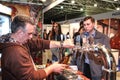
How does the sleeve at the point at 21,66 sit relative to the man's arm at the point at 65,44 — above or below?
below

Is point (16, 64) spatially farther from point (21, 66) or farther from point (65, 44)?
point (65, 44)

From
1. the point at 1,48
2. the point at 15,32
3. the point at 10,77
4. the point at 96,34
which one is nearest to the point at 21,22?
the point at 15,32

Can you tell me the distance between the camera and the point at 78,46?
1.96 meters

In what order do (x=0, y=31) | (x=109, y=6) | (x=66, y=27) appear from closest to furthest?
(x=0, y=31)
(x=66, y=27)
(x=109, y=6)

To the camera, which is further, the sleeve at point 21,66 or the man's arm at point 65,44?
the man's arm at point 65,44

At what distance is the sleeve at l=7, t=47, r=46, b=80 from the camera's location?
5.27 ft

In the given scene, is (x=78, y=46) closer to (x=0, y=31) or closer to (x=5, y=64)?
(x=5, y=64)

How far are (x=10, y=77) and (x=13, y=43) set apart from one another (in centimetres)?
28

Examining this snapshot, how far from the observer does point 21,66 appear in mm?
1604

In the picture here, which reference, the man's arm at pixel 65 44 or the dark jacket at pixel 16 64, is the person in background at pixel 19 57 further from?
the man's arm at pixel 65 44

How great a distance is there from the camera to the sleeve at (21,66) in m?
1.61

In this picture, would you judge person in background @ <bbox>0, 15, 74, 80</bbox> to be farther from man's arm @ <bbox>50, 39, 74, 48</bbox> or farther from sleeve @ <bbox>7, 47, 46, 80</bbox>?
man's arm @ <bbox>50, 39, 74, 48</bbox>

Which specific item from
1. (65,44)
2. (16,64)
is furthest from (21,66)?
(65,44)

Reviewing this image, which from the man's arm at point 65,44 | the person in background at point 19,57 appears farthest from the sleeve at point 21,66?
the man's arm at point 65,44
